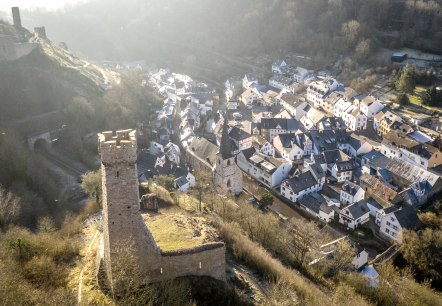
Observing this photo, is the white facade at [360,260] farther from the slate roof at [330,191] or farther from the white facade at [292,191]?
the white facade at [292,191]

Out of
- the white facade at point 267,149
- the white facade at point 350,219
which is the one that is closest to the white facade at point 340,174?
the white facade at point 350,219

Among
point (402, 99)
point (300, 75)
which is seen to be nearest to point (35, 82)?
point (300, 75)

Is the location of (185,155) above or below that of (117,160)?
below

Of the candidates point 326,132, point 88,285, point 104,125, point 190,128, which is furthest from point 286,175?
point 88,285

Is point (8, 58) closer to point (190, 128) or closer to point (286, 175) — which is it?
point (190, 128)

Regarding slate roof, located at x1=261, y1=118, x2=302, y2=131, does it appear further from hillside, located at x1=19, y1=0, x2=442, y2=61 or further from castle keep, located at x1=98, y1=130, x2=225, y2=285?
castle keep, located at x1=98, y1=130, x2=225, y2=285

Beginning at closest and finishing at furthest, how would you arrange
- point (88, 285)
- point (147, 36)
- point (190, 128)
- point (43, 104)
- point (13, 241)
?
1. point (88, 285)
2. point (13, 241)
3. point (43, 104)
4. point (190, 128)
5. point (147, 36)

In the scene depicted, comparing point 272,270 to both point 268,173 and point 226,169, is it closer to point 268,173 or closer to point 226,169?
point 226,169
